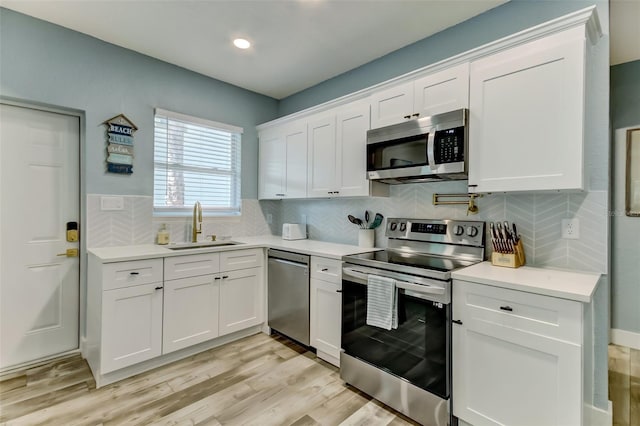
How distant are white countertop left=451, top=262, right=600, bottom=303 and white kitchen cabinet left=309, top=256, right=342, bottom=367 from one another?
0.99 m

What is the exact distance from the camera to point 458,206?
7.64ft

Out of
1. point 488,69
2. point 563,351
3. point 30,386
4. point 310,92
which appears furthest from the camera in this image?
point 310,92

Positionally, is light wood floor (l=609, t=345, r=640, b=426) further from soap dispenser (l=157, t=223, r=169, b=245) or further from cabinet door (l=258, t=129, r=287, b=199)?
soap dispenser (l=157, t=223, r=169, b=245)

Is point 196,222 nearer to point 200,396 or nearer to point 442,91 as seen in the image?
point 200,396

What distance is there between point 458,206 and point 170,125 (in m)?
2.85

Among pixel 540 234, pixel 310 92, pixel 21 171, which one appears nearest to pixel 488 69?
pixel 540 234

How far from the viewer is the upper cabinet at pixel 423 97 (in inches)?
80.0

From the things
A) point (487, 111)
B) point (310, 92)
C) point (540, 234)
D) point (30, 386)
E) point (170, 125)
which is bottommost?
point (30, 386)

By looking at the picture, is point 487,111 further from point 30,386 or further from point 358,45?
point 30,386

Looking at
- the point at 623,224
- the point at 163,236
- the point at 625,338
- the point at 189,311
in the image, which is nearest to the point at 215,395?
the point at 189,311

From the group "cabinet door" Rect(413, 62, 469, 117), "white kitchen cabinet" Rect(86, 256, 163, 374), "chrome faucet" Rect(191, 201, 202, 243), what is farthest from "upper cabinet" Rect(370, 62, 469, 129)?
"white kitchen cabinet" Rect(86, 256, 163, 374)

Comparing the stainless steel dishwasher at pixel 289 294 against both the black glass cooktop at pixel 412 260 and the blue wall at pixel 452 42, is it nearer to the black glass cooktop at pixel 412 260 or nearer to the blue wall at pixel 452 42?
the black glass cooktop at pixel 412 260

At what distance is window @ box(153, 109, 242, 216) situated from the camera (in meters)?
3.09

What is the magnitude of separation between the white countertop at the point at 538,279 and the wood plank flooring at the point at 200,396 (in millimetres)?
1022
